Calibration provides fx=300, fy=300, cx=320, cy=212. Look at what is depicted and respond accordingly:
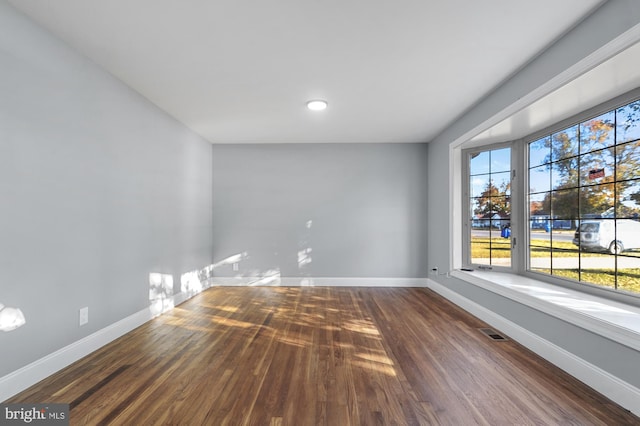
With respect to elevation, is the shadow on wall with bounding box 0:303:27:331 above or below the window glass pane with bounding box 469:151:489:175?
below

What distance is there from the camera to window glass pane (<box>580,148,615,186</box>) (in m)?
2.54

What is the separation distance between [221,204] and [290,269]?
5.63ft

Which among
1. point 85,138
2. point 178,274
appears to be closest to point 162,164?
point 85,138

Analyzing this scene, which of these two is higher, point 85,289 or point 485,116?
point 485,116

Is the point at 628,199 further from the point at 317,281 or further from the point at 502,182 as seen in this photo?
the point at 317,281

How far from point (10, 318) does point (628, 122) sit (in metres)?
4.70

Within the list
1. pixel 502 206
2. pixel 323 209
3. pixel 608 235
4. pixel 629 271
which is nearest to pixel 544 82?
pixel 608 235

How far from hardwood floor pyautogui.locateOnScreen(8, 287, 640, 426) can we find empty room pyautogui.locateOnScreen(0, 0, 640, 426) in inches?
0.8

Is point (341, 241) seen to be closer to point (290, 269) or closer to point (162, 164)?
point (290, 269)

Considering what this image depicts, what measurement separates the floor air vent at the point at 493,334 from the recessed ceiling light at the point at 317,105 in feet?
9.99

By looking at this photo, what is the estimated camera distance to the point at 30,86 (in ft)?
6.88

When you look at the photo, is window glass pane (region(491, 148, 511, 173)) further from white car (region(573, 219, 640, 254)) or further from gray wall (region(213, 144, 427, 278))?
gray wall (region(213, 144, 427, 278))

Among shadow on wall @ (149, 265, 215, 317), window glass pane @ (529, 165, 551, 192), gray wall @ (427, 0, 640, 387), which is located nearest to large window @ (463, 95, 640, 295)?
window glass pane @ (529, 165, 551, 192)

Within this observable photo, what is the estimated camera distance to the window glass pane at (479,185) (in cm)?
404
